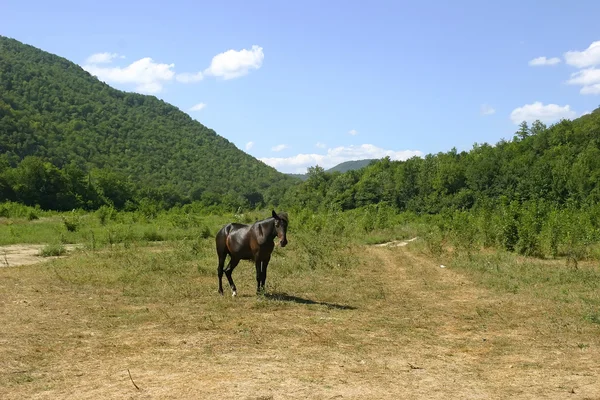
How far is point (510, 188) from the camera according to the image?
53.8 m

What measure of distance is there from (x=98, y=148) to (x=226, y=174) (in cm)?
3172

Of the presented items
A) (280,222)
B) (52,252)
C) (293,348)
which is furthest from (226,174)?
(293,348)

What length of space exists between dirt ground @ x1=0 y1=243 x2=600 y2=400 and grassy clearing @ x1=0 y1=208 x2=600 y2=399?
3 cm

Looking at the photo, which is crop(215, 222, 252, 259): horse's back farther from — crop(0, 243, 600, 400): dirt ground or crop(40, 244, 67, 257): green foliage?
crop(40, 244, 67, 257): green foliage

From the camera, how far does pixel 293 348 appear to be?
660 centimetres

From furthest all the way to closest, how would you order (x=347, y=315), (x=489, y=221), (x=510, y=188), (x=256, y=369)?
1. (x=510, y=188)
2. (x=489, y=221)
3. (x=347, y=315)
4. (x=256, y=369)

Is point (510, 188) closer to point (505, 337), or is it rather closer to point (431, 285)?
point (431, 285)

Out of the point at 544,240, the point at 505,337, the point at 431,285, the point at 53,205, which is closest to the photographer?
the point at 505,337

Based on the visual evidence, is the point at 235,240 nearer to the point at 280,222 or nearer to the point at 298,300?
the point at 280,222

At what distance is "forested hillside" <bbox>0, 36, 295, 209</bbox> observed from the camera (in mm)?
52153

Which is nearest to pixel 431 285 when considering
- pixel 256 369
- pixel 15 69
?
pixel 256 369

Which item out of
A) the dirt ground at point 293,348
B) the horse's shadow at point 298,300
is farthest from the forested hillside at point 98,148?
the horse's shadow at point 298,300

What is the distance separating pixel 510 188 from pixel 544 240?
38.2 m

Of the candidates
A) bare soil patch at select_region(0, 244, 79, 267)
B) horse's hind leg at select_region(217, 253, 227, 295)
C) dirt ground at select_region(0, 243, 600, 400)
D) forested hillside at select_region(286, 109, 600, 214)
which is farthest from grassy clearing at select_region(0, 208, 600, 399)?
forested hillside at select_region(286, 109, 600, 214)
